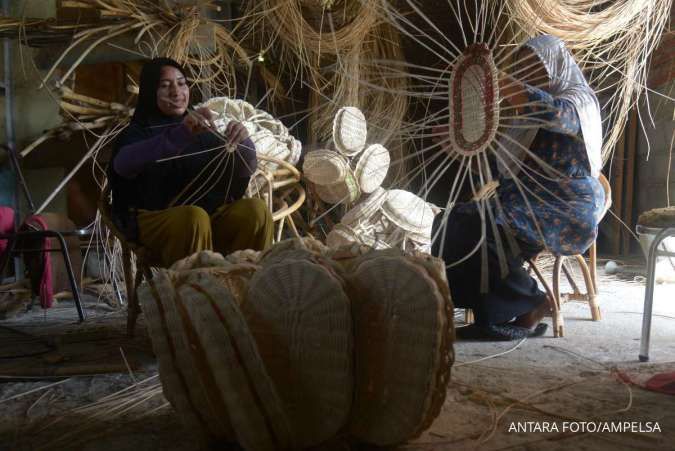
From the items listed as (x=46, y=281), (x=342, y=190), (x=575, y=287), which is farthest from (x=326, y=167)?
(x=46, y=281)

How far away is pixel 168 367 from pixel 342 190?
7.16 feet

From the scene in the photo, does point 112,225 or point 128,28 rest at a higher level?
point 128,28

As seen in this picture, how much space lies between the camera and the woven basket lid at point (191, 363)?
1.01m

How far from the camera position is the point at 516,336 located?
2.02 m

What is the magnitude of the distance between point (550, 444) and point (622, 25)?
1.84 m

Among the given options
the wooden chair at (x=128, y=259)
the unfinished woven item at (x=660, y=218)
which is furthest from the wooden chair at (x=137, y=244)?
the unfinished woven item at (x=660, y=218)

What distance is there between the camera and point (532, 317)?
84.4 inches

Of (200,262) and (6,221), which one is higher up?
(200,262)

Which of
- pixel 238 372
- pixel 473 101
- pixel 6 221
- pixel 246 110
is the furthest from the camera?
pixel 6 221

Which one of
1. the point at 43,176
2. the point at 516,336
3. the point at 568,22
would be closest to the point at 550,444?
the point at 516,336

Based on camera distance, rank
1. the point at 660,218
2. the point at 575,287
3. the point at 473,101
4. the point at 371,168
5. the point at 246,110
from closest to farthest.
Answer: the point at 473,101 < the point at 660,218 < the point at 575,287 < the point at 246,110 < the point at 371,168

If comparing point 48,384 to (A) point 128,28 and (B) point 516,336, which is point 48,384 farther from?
(A) point 128,28

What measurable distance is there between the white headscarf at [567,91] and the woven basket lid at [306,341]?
128 cm

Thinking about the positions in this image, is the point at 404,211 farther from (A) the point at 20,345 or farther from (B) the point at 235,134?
(A) the point at 20,345
